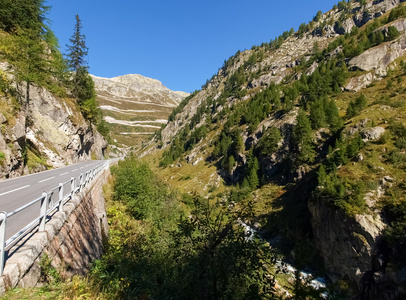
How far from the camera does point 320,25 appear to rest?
5645 inches

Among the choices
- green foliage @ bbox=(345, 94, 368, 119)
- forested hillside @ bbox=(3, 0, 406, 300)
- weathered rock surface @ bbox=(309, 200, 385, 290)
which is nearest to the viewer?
forested hillside @ bbox=(3, 0, 406, 300)

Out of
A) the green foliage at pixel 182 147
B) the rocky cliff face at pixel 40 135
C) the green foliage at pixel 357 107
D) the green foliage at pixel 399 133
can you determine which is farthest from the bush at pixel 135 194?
the green foliage at pixel 182 147

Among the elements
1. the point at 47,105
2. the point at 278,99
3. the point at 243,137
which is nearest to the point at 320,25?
the point at 278,99

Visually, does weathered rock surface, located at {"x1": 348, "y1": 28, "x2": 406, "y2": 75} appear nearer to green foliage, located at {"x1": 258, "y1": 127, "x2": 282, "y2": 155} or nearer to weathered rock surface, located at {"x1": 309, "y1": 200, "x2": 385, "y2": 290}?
green foliage, located at {"x1": 258, "y1": 127, "x2": 282, "y2": 155}

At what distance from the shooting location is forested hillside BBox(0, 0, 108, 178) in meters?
18.8

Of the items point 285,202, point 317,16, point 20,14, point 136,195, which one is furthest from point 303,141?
point 317,16

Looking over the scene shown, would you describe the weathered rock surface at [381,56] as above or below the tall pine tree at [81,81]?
above

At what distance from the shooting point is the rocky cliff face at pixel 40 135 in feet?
57.6

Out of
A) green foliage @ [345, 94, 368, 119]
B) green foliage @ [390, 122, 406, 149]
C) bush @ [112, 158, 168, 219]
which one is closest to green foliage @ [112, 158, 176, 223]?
bush @ [112, 158, 168, 219]

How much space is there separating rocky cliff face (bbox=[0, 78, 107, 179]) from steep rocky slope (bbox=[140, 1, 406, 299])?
60.6ft

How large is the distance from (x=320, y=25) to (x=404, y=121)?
141160mm

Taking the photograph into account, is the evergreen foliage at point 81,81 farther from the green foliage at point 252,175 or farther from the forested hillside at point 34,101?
the green foliage at point 252,175

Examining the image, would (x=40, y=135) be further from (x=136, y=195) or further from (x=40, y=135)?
(x=136, y=195)

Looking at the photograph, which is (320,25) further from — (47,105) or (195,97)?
(47,105)
